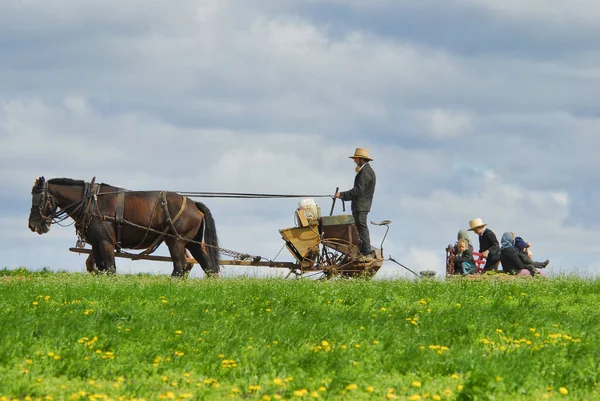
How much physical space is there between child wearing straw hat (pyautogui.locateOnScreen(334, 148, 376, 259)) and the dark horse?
3861mm

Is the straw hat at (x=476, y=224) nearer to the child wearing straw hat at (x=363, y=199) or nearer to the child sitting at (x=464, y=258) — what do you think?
the child sitting at (x=464, y=258)

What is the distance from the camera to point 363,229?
2188 centimetres

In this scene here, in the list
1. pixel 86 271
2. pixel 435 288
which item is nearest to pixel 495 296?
pixel 435 288

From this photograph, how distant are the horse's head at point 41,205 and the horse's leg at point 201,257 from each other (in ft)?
11.5

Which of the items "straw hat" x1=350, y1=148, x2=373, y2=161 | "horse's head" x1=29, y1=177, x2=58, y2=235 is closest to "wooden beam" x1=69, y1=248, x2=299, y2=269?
"horse's head" x1=29, y1=177, x2=58, y2=235

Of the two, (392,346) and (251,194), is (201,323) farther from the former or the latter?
(251,194)

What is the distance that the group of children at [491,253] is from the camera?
23906mm

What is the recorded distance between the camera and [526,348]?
39.8 feet

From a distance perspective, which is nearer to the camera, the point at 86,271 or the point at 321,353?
the point at 321,353

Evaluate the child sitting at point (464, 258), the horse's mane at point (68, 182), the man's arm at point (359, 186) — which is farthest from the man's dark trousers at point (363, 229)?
the horse's mane at point (68, 182)

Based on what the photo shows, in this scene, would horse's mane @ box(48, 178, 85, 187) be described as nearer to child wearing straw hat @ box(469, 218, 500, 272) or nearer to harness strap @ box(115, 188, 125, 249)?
harness strap @ box(115, 188, 125, 249)

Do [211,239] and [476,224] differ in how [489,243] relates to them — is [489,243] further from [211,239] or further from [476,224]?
[211,239]

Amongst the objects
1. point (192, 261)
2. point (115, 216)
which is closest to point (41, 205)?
point (115, 216)

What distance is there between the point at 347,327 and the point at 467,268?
11.4 metres
